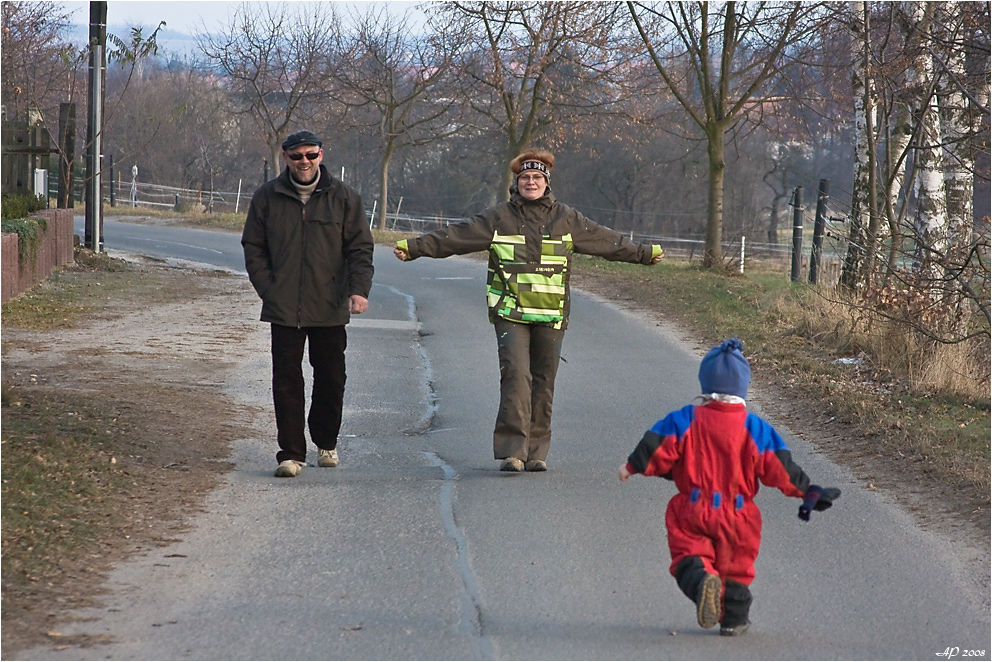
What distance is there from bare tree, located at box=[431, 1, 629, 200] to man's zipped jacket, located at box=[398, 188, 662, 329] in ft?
66.4

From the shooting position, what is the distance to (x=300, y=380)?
22.7ft

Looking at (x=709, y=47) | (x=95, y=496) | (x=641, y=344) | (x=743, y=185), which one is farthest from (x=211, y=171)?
(x=95, y=496)

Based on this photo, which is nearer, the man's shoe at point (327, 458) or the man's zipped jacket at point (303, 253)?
the man's zipped jacket at point (303, 253)

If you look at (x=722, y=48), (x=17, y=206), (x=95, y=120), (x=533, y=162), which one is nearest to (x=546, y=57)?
(x=722, y=48)

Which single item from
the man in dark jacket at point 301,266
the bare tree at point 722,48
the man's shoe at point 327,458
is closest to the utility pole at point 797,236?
the bare tree at point 722,48

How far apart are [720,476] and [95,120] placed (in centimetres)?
1881

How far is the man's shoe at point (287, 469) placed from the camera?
679cm

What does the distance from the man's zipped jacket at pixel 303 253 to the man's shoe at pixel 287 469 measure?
2.63ft

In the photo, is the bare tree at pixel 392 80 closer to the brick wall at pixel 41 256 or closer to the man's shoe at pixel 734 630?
the brick wall at pixel 41 256

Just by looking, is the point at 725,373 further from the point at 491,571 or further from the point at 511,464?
the point at 511,464

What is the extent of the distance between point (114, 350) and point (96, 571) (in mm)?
6624

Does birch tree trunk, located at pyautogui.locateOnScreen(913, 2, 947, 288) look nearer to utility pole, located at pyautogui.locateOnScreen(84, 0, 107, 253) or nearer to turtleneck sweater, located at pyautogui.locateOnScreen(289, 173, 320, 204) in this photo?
turtleneck sweater, located at pyautogui.locateOnScreen(289, 173, 320, 204)

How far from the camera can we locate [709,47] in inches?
923

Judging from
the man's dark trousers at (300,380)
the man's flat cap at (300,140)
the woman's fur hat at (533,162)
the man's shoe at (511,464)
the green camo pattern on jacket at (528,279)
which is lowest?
the man's shoe at (511,464)
